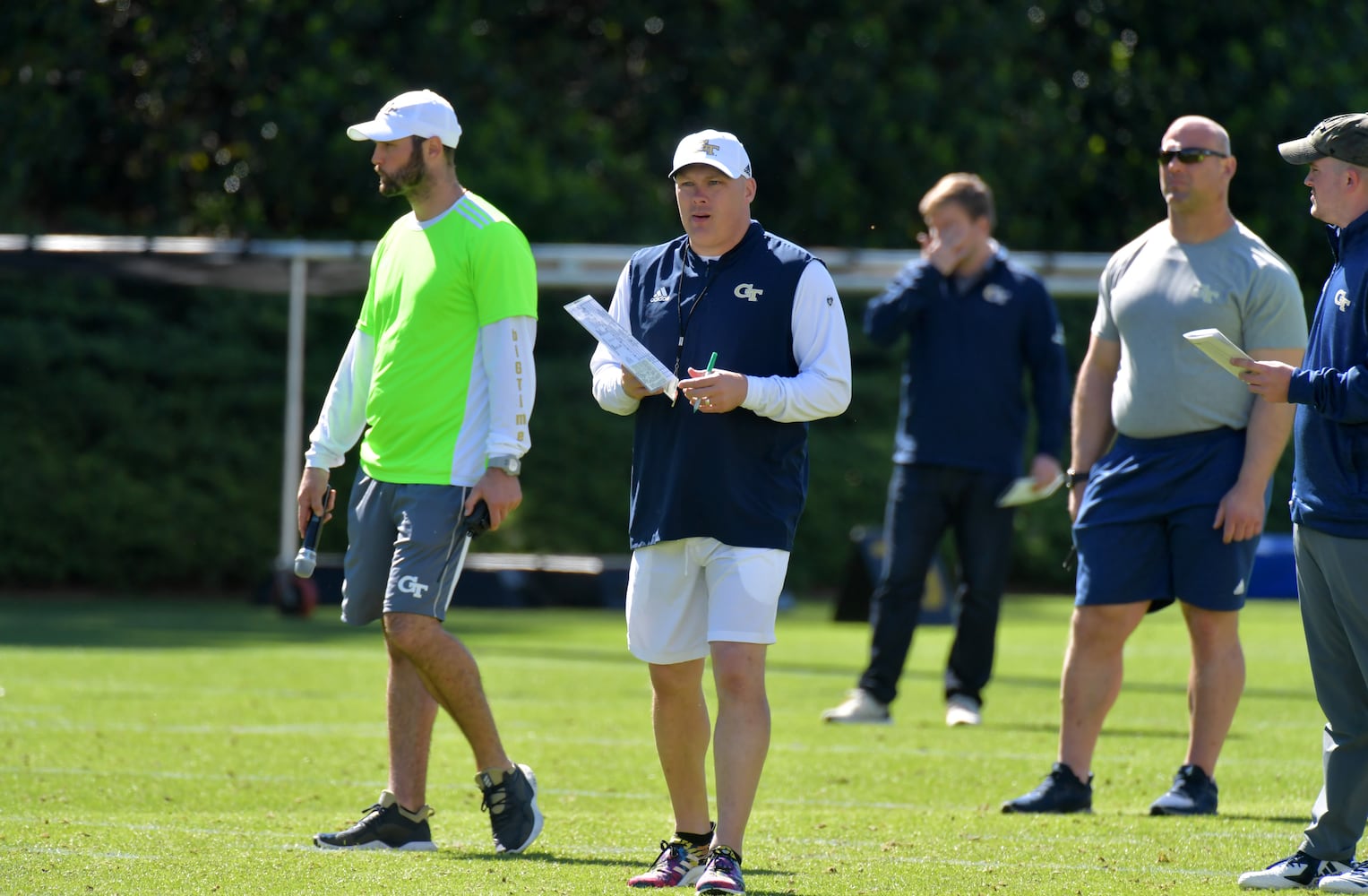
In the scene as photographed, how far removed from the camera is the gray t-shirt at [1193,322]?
261 inches

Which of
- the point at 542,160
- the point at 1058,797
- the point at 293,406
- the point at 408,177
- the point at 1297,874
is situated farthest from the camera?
the point at 542,160

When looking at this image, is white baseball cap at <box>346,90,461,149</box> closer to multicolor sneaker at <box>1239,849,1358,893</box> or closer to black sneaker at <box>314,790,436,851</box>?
black sneaker at <box>314,790,436,851</box>

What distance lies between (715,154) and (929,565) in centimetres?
461

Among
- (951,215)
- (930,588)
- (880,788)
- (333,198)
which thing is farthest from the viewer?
(333,198)

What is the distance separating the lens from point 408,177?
6137 millimetres

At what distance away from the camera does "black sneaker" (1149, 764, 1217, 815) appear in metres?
6.72

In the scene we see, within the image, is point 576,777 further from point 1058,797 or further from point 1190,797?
point 1190,797

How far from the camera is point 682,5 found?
80.8ft

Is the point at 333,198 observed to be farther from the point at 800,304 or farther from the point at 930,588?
the point at 800,304

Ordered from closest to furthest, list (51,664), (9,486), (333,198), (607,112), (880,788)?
(880,788) → (51,664) → (9,486) → (333,198) → (607,112)

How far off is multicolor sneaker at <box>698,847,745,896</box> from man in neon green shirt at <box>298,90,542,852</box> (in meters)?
0.99

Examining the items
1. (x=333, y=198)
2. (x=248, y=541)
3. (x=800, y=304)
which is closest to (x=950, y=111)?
(x=333, y=198)

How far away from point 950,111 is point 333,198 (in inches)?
307

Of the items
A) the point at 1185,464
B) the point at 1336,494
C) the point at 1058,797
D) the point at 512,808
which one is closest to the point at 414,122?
the point at 512,808
